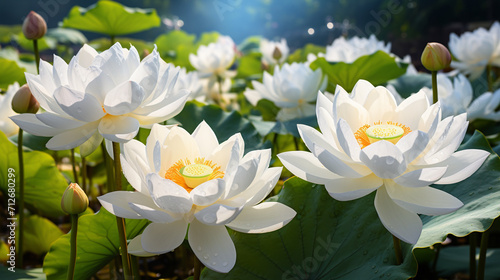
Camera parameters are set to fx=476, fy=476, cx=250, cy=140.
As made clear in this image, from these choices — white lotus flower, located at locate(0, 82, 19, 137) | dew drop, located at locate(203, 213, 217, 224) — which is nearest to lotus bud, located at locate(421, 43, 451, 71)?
dew drop, located at locate(203, 213, 217, 224)

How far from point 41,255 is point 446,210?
127 centimetres

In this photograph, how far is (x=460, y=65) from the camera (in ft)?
6.88

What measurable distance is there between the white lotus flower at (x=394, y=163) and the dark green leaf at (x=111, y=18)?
1.64 metres

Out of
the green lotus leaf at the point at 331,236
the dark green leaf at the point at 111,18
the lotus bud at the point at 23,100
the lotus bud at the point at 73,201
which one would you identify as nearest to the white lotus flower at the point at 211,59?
the dark green leaf at the point at 111,18

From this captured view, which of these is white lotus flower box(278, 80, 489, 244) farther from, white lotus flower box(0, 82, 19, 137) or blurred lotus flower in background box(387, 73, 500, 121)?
white lotus flower box(0, 82, 19, 137)

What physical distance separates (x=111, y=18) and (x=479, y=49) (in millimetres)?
1623

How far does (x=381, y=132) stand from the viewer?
72 centimetres

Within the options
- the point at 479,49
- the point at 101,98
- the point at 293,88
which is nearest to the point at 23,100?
the point at 101,98

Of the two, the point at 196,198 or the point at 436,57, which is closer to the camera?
the point at 196,198

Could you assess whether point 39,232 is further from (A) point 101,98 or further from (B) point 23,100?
(A) point 101,98

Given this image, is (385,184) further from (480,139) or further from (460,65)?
(460,65)

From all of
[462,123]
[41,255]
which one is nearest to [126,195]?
[462,123]

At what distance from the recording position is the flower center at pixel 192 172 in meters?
0.70

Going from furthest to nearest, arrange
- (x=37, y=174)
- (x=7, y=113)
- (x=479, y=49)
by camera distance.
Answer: (x=479, y=49) → (x=7, y=113) → (x=37, y=174)
